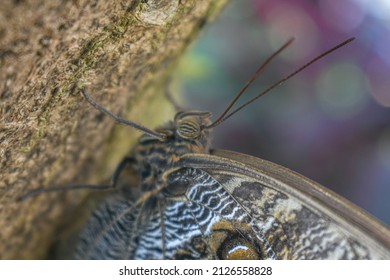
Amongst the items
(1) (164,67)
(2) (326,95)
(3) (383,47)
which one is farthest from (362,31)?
(1) (164,67)

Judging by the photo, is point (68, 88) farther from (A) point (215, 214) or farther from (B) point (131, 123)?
(A) point (215, 214)

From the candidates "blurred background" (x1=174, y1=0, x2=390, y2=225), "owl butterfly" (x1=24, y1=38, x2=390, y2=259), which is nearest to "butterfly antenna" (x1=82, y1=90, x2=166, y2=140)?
"owl butterfly" (x1=24, y1=38, x2=390, y2=259)

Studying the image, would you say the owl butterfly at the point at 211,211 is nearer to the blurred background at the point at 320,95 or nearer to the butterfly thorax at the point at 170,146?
the butterfly thorax at the point at 170,146

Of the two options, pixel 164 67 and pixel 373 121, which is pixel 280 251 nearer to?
pixel 164 67

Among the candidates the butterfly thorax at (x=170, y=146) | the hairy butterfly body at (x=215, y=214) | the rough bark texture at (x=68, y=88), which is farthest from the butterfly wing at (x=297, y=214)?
the rough bark texture at (x=68, y=88)

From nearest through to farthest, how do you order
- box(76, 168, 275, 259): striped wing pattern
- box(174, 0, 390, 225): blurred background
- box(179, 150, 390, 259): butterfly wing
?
1. box(179, 150, 390, 259): butterfly wing
2. box(76, 168, 275, 259): striped wing pattern
3. box(174, 0, 390, 225): blurred background

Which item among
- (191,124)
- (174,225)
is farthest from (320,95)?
(174,225)

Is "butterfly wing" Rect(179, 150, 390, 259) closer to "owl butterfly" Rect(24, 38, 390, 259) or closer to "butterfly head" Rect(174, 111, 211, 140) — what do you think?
"owl butterfly" Rect(24, 38, 390, 259)

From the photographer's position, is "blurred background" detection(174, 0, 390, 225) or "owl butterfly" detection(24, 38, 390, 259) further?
"blurred background" detection(174, 0, 390, 225)
